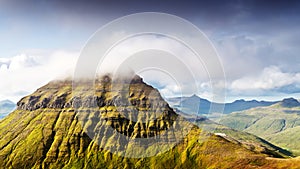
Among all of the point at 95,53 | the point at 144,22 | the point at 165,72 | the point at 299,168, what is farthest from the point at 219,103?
the point at 299,168

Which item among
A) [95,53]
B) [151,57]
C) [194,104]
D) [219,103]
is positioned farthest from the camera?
[194,104]

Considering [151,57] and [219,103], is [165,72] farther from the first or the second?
[219,103]

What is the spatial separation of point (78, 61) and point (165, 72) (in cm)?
1975

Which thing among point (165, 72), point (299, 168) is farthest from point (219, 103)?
point (299, 168)

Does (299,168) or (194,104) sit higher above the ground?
(194,104)

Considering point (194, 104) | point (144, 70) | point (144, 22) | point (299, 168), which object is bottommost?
point (299, 168)

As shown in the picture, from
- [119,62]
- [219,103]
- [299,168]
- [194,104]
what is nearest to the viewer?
[219,103]

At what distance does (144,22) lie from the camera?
6144 cm

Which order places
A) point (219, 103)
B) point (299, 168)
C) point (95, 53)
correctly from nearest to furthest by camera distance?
1. point (219, 103)
2. point (95, 53)
3. point (299, 168)

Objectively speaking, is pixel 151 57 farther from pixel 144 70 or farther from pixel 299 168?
pixel 299 168

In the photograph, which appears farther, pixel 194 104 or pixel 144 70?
pixel 194 104

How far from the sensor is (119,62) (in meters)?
74.6

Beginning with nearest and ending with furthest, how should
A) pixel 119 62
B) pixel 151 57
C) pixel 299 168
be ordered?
pixel 151 57 < pixel 119 62 < pixel 299 168

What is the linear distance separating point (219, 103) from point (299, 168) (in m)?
160
